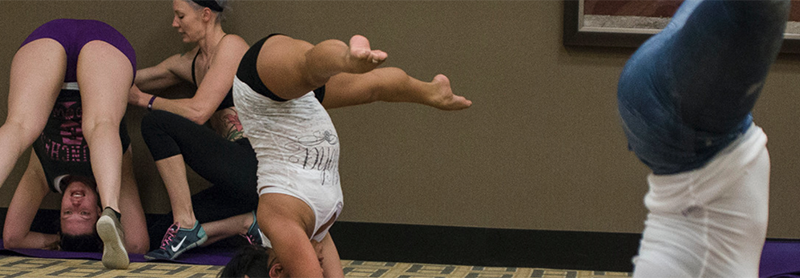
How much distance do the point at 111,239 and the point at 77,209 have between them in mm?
691

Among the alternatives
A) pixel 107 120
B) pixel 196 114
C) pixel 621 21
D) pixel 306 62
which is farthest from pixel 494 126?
pixel 306 62

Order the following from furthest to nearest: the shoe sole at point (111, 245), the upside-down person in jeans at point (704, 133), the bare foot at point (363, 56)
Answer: the shoe sole at point (111, 245) → the bare foot at point (363, 56) → the upside-down person in jeans at point (704, 133)

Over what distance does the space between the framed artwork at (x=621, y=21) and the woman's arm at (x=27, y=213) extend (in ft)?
7.03

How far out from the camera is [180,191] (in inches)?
97.7

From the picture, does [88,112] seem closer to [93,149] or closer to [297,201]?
[93,149]

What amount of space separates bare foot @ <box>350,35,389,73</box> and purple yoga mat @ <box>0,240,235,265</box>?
5.00 feet

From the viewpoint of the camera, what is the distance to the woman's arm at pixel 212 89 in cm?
246

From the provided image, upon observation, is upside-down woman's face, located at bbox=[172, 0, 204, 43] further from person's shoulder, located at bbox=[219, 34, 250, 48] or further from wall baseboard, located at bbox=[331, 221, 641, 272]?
wall baseboard, located at bbox=[331, 221, 641, 272]

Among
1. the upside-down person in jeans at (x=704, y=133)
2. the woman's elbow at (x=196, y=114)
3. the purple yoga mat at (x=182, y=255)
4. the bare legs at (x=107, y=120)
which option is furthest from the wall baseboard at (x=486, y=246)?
the upside-down person in jeans at (x=704, y=133)

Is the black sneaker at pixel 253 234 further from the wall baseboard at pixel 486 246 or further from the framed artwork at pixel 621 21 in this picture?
the framed artwork at pixel 621 21

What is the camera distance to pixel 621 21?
2.55 metres

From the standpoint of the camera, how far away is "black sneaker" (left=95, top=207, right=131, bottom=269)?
1971 mm

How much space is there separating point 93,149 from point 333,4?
1082 mm

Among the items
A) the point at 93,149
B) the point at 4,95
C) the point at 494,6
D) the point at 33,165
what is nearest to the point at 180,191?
the point at 93,149
